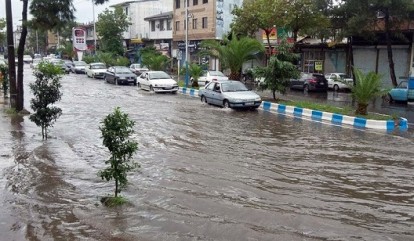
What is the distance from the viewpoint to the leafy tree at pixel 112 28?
61.9 metres

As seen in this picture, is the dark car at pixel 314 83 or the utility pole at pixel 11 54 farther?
the dark car at pixel 314 83

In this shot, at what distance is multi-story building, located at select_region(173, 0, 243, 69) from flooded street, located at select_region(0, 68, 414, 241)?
35.2 metres

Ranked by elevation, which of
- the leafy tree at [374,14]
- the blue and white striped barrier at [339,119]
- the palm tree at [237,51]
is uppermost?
the leafy tree at [374,14]

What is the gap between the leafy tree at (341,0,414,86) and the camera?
28.0m

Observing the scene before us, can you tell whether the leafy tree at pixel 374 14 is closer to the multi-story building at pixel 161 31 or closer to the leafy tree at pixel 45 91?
the leafy tree at pixel 45 91

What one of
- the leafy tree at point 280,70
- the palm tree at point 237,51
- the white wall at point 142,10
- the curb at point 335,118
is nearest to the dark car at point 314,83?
the palm tree at point 237,51

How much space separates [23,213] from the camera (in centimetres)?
761

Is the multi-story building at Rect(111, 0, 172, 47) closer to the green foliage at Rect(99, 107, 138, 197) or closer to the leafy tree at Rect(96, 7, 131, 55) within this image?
the leafy tree at Rect(96, 7, 131, 55)

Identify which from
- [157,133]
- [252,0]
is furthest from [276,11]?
[157,133]

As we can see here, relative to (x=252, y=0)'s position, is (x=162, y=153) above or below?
below

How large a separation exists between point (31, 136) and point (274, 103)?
12.3 metres

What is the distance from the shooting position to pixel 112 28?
62219 mm

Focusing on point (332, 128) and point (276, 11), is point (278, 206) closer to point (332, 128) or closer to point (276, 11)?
point (332, 128)

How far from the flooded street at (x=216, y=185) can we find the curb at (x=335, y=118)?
→ 50.4 inches
